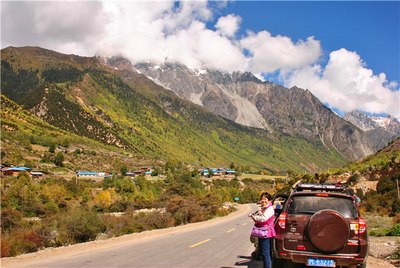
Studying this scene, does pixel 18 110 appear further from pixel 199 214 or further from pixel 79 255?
pixel 79 255

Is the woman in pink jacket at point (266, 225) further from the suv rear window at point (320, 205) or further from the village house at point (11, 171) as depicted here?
the village house at point (11, 171)

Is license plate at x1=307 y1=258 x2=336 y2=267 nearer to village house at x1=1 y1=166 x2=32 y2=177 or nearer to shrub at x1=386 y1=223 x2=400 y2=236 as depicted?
shrub at x1=386 y1=223 x2=400 y2=236

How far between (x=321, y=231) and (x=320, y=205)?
32.4 inches

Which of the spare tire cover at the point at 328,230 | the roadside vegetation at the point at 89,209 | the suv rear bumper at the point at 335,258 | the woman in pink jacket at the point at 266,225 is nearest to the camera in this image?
the spare tire cover at the point at 328,230

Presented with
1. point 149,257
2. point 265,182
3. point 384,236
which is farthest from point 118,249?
point 265,182

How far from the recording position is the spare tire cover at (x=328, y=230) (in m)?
8.45

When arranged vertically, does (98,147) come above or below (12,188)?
above

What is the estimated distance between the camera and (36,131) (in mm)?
158125

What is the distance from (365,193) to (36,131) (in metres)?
137

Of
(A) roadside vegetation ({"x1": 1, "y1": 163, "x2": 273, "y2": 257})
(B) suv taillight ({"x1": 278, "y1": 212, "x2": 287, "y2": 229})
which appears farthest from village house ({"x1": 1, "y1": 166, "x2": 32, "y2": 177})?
(B) suv taillight ({"x1": 278, "y1": 212, "x2": 287, "y2": 229})

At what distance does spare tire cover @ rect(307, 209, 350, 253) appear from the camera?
27.7ft

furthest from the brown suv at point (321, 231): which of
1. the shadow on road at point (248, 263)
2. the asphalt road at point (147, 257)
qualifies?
the asphalt road at point (147, 257)

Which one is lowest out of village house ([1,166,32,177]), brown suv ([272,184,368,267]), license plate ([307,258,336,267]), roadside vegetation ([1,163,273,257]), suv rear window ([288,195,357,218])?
roadside vegetation ([1,163,273,257])

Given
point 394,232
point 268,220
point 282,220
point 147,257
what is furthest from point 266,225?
point 394,232
